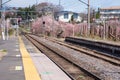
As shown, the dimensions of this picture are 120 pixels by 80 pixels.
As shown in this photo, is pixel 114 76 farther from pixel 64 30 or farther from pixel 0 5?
pixel 64 30

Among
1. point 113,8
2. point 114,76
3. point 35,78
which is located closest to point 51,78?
point 35,78

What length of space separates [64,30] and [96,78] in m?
84.8

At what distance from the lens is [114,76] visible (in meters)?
17.4

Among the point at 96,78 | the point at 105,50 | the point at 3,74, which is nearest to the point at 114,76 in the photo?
the point at 96,78

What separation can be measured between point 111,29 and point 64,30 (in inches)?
1536

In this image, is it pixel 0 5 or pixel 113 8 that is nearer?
pixel 0 5

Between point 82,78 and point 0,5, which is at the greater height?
point 0,5

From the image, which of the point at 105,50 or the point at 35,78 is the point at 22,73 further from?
the point at 105,50

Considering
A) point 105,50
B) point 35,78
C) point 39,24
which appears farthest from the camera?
point 39,24

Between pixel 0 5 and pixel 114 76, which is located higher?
pixel 0 5

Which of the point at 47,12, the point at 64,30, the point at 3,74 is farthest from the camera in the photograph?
the point at 47,12

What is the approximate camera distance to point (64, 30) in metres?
101

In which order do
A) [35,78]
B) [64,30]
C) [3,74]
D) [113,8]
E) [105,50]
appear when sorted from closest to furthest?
[35,78], [3,74], [105,50], [64,30], [113,8]

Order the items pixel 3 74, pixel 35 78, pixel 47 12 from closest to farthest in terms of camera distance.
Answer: pixel 35 78
pixel 3 74
pixel 47 12
